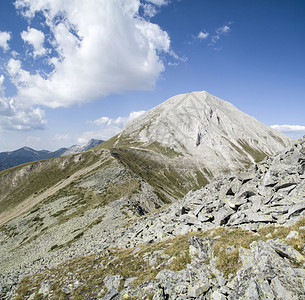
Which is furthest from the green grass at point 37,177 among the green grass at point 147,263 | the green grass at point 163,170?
the green grass at point 147,263

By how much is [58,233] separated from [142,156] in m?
102

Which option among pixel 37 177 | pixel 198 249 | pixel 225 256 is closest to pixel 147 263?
pixel 198 249

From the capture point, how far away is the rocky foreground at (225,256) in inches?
348

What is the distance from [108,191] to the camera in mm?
73562

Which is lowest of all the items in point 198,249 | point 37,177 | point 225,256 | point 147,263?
point 147,263

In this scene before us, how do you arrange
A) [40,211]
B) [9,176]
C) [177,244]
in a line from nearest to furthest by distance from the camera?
[177,244], [40,211], [9,176]

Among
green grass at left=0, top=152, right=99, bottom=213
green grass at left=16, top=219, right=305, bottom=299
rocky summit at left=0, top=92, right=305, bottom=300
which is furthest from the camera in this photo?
green grass at left=0, top=152, right=99, bottom=213

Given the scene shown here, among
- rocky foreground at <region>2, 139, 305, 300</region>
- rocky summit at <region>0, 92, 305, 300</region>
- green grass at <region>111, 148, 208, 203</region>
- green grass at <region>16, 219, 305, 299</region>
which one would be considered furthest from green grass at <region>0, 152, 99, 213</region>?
rocky foreground at <region>2, 139, 305, 300</region>

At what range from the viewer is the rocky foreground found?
8.83 m

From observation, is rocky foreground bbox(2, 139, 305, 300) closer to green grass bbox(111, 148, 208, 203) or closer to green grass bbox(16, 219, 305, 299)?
green grass bbox(16, 219, 305, 299)

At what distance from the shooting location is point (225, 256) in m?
11.8

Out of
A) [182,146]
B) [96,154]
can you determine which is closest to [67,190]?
[96,154]

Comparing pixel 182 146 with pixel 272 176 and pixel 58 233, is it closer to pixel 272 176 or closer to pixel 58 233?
pixel 58 233

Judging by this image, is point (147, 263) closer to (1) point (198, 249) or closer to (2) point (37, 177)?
(1) point (198, 249)
